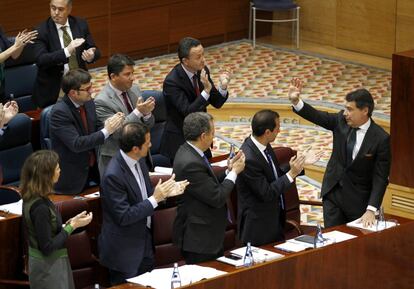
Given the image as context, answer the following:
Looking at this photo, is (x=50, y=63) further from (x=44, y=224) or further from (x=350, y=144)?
(x=44, y=224)

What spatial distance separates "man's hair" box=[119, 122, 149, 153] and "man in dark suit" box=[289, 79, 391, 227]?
1.18 meters

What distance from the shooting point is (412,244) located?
7.21 meters

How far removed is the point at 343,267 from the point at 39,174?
1914 mm

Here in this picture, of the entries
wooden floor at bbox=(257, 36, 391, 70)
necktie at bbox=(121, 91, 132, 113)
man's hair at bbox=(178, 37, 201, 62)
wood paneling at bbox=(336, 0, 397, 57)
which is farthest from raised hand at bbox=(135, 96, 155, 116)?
wood paneling at bbox=(336, 0, 397, 57)

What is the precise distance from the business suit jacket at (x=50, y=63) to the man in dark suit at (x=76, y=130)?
4.83 feet

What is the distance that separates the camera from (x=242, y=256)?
664 centimetres

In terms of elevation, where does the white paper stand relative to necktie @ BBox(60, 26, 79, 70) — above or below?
below

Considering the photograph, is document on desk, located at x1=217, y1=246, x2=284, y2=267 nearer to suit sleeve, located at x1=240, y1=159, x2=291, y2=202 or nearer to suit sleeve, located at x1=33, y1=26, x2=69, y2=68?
suit sleeve, located at x1=240, y1=159, x2=291, y2=202

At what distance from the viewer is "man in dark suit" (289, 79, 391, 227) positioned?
7.21 meters

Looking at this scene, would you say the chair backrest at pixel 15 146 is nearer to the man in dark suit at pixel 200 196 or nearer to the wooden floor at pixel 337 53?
the man in dark suit at pixel 200 196

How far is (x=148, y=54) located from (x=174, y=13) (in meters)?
0.55

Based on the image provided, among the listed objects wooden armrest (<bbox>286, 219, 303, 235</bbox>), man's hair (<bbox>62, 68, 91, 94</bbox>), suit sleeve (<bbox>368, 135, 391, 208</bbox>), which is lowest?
wooden armrest (<bbox>286, 219, 303, 235</bbox>)

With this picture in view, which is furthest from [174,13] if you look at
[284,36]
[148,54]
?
[284,36]

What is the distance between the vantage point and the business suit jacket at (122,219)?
660 cm
